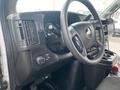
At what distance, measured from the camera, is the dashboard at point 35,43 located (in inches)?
50.4

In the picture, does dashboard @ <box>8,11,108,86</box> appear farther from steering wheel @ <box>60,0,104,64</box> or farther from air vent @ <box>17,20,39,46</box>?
steering wheel @ <box>60,0,104,64</box>

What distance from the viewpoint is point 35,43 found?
1.35 metres

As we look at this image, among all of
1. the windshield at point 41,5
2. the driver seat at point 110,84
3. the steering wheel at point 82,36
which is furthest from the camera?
the driver seat at point 110,84

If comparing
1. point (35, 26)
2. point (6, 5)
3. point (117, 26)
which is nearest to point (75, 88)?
point (35, 26)

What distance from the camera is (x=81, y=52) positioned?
51.9 inches

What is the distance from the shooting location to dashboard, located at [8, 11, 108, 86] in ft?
4.20

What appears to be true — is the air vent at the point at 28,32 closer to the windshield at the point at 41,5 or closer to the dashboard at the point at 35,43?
the dashboard at the point at 35,43

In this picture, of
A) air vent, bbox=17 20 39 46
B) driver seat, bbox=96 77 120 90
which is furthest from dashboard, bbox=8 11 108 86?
driver seat, bbox=96 77 120 90

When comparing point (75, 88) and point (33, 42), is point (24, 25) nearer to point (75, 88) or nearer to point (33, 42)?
point (33, 42)

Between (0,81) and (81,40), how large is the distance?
56cm

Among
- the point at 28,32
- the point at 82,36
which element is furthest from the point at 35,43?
the point at 82,36

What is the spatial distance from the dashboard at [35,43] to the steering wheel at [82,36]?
0.12m

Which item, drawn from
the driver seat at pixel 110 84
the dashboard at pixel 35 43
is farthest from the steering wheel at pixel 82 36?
the driver seat at pixel 110 84

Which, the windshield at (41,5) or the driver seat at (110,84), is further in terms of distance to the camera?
the driver seat at (110,84)
